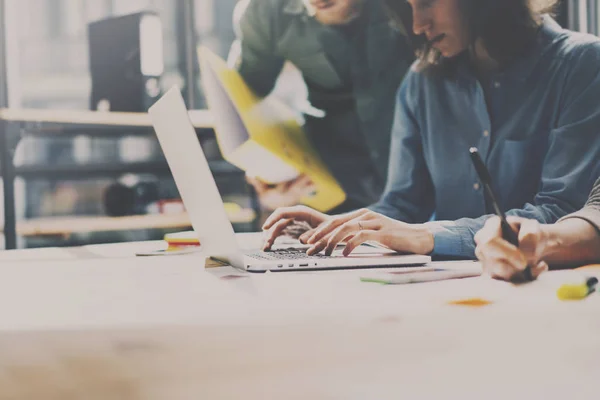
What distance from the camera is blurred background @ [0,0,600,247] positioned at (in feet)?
9.87

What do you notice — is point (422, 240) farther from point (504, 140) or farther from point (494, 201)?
point (504, 140)

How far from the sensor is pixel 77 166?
3.25 meters

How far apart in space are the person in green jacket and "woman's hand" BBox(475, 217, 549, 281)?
2200 millimetres

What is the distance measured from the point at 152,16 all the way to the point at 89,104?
484 mm

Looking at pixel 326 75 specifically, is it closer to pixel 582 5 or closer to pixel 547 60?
pixel 582 5

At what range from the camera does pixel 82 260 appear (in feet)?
3.81

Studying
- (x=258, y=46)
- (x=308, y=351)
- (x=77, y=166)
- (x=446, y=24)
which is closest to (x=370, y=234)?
(x=308, y=351)

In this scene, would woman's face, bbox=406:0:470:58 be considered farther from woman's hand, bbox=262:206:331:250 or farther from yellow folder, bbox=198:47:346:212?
yellow folder, bbox=198:47:346:212

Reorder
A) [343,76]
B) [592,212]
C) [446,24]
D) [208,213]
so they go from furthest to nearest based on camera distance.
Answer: [343,76] → [446,24] → [592,212] → [208,213]

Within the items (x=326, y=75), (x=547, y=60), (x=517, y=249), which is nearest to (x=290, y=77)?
(x=326, y=75)

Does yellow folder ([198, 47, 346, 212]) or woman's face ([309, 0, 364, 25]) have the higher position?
woman's face ([309, 0, 364, 25])

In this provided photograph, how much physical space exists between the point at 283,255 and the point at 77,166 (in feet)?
8.00

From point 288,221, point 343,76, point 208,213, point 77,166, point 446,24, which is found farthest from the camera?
point 77,166

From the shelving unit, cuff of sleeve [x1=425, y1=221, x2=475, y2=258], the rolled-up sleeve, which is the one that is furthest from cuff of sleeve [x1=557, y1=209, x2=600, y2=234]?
the shelving unit
